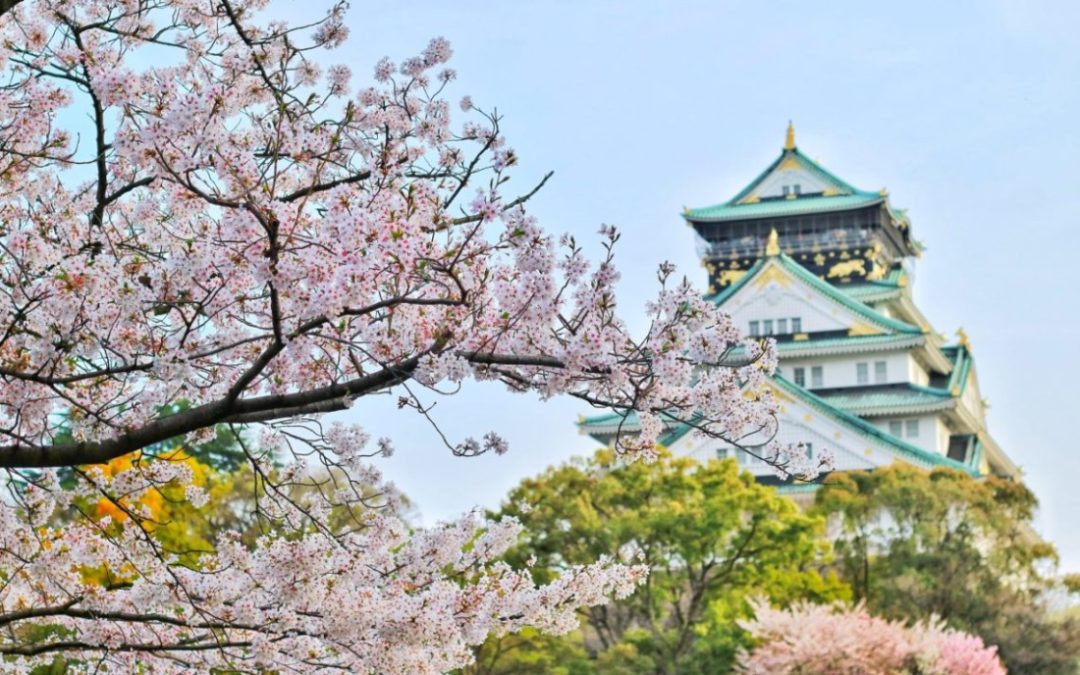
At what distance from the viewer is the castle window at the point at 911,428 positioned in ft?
155

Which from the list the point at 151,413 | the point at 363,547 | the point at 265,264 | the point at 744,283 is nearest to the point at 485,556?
the point at 363,547

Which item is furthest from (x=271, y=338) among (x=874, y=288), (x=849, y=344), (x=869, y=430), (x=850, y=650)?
(x=874, y=288)

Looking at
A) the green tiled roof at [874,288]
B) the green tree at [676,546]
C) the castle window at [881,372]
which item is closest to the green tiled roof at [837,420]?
the castle window at [881,372]

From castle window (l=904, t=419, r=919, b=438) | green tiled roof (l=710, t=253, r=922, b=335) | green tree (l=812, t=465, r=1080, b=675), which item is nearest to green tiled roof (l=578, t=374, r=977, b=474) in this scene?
castle window (l=904, t=419, r=919, b=438)

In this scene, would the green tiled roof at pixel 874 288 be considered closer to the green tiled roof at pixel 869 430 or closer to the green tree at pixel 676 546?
the green tiled roof at pixel 869 430

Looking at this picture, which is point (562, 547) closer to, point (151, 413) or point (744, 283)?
point (151, 413)

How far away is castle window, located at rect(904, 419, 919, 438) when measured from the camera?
47375 millimetres

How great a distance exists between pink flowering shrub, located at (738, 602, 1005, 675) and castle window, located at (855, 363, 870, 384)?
2435cm

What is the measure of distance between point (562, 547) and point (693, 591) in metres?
2.25

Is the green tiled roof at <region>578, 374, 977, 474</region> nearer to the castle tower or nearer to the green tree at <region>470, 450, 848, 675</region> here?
the castle tower

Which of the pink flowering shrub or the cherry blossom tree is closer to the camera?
the cherry blossom tree

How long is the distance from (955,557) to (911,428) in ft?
60.0

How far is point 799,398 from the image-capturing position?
45.4 m

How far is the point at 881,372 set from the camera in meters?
48.1
